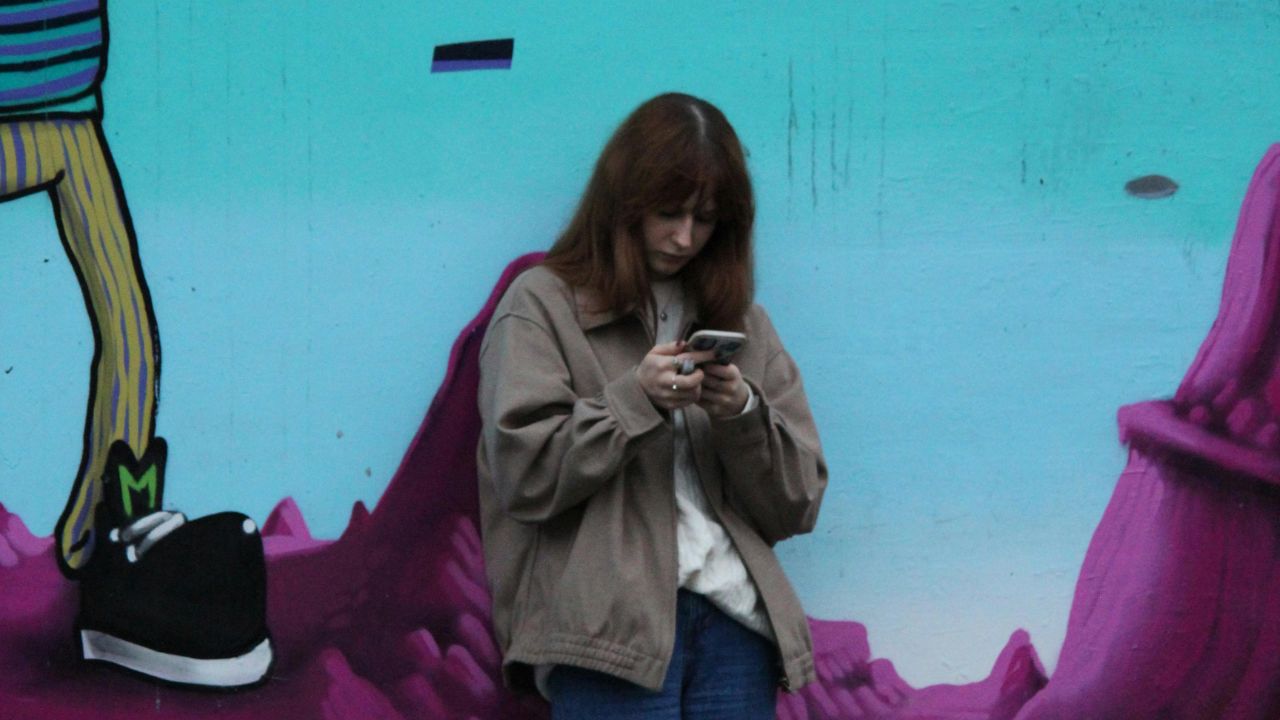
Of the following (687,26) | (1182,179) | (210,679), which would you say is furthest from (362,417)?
(1182,179)

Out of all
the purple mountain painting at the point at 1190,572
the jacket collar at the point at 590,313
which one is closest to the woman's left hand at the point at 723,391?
the jacket collar at the point at 590,313

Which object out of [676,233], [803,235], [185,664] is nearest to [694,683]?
[676,233]

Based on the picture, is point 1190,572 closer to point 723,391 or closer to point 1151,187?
point 1151,187

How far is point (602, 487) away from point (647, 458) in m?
0.09

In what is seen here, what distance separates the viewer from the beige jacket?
7.39 feet

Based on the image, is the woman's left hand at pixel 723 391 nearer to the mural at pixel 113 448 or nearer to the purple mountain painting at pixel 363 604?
the purple mountain painting at pixel 363 604

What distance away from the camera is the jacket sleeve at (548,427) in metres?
2.24

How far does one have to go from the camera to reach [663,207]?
240 centimetres

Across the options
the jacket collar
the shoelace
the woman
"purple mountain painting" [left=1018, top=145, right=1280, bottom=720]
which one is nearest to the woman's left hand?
the woman

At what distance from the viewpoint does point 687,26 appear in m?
2.95

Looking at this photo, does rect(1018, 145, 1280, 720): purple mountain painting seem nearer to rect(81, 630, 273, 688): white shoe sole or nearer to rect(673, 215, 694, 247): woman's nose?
rect(673, 215, 694, 247): woman's nose

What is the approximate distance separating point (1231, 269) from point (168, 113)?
2.26 metres

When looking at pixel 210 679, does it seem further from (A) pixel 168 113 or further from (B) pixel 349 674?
(A) pixel 168 113

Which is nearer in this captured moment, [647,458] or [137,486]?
[647,458]
